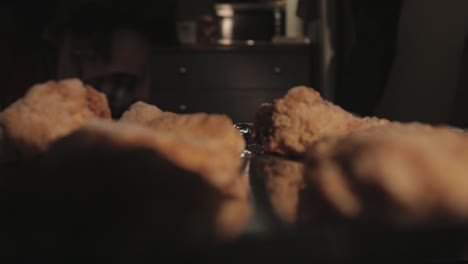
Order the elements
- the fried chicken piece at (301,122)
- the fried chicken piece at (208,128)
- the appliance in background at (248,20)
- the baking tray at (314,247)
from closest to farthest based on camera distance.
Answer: the baking tray at (314,247) < the fried chicken piece at (208,128) < the fried chicken piece at (301,122) < the appliance in background at (248,20)

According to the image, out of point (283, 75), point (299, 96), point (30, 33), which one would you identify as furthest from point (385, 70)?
point (30, 33)

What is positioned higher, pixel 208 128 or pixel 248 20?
pixel 248 20

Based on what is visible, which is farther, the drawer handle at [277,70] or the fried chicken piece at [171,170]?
the drawer handle at [277,70]

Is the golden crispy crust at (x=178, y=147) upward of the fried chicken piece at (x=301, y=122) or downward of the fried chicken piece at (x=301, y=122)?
upward

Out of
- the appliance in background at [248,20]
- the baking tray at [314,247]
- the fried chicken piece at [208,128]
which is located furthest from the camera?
the appliance in background at [248,20]

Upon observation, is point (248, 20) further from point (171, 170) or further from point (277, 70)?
point (171, 170)

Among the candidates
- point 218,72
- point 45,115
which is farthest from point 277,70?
point 45,115

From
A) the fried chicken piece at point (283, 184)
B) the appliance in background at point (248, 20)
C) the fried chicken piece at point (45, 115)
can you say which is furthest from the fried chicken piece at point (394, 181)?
the appliance in background at point (248, 20)

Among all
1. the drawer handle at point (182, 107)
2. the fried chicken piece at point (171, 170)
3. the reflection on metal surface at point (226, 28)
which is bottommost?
the drawer handle at point (182, 107)

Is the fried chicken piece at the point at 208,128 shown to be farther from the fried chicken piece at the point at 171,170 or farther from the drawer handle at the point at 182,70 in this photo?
the drawer handle at the point at 182,70
